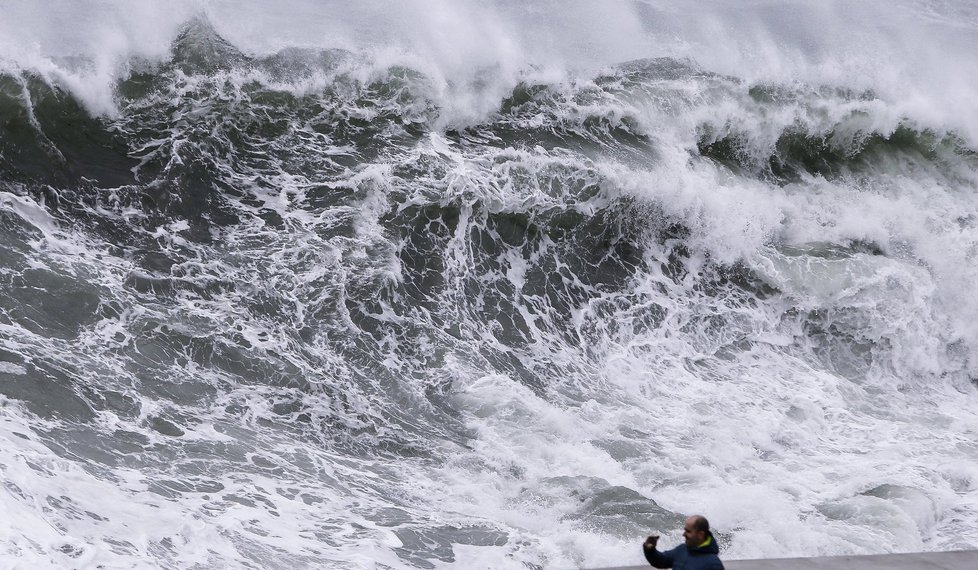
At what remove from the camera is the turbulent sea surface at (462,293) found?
7582 mm

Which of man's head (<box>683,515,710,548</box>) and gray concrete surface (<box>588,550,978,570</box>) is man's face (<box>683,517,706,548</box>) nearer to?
man's head (<box>683,515,710,548</box>)

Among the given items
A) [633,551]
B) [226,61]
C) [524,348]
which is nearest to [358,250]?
[524,348]

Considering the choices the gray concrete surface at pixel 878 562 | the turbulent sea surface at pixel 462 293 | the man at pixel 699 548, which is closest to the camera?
the man at pixel 699 548

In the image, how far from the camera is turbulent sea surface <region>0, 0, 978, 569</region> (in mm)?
7582

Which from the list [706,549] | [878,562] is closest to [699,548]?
[706,549]

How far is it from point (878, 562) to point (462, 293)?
613cm

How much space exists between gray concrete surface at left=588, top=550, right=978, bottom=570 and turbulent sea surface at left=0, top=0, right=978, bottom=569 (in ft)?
4.96

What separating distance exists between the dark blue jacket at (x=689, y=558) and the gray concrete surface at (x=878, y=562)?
1035 millimetres

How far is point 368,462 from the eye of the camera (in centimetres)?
847

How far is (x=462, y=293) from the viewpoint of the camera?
11.2 m

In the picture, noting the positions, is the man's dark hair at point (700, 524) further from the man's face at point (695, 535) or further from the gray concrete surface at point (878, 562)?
the gray concrete surface at point (878, 562)

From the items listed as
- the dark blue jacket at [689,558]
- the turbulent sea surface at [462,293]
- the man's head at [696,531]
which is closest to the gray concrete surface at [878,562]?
the dark blue jacket at [689,558]

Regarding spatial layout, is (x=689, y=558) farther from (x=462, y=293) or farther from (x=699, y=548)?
(x=462, y=293)

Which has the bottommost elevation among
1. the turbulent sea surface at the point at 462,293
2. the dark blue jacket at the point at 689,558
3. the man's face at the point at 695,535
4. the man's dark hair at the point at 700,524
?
the dark blue jacket at the point at 689,558
